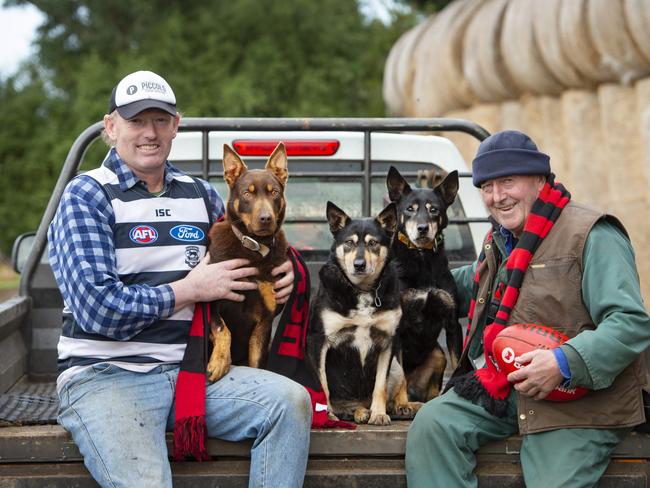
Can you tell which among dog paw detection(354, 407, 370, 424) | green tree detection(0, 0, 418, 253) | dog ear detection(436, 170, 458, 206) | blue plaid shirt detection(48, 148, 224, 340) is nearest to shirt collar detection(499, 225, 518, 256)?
dog ear detection(436, 170, 458, 206)

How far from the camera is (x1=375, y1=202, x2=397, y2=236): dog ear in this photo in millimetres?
4004

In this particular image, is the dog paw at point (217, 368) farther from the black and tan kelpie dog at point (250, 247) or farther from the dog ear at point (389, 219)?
the dog ear at point (389, 219)

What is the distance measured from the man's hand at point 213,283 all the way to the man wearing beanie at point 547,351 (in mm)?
867

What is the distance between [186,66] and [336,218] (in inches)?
658

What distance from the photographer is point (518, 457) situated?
3291mm

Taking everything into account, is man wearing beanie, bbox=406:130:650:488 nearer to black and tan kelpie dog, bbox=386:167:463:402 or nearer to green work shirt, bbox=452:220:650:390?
green work shirt, bbox=452:220:650:390

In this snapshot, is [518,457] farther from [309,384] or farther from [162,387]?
[162,387]

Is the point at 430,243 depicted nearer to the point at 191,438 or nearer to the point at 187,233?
the point at 187,233

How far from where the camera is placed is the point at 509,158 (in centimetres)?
345

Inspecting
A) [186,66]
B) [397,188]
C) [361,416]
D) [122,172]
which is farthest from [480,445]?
[186,66]

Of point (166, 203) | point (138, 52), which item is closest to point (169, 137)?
point (166, 203)

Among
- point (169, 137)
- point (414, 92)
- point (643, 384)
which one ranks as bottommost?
point (643, 384)

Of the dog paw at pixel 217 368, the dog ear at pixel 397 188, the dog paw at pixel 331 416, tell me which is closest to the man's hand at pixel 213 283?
the dog paw at pixel 217 368

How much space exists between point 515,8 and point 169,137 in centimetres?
993
